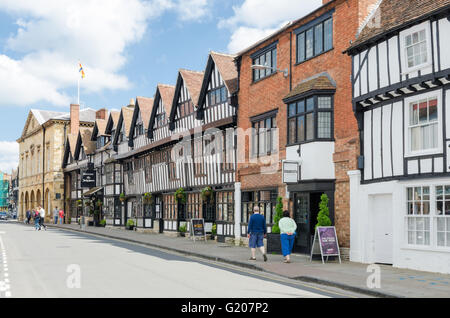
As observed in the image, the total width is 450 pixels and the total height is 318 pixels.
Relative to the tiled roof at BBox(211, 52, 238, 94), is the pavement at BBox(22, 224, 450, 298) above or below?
below

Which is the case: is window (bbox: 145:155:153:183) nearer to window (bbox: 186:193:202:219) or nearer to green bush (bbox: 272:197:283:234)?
window (bbox: 186:193:202:219)

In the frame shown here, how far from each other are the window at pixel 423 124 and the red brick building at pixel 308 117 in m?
2.18

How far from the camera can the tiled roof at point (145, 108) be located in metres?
35.7

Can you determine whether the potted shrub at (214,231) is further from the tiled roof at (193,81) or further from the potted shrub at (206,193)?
the tiled roof at (193,81)

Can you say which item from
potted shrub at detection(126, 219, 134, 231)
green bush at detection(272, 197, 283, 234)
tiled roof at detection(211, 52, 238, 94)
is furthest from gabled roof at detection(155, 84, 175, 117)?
green bush at detection(272, 197, 283, 234)

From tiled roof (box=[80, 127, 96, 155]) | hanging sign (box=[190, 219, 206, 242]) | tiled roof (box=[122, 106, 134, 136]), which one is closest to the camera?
hanging sign (box=[190, 219, 206, 242])

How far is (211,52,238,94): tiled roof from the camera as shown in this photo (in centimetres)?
2459

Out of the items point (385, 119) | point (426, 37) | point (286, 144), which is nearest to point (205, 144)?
point (286, 144)

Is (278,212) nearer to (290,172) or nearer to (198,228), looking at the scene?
(290,172)

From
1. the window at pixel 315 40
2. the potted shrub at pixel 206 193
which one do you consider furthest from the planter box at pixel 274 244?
the potted shrub at pixel 206 193

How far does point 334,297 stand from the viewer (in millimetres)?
9969

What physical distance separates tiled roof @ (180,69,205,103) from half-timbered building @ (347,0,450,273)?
14.1m

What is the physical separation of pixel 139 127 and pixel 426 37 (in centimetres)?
2640
